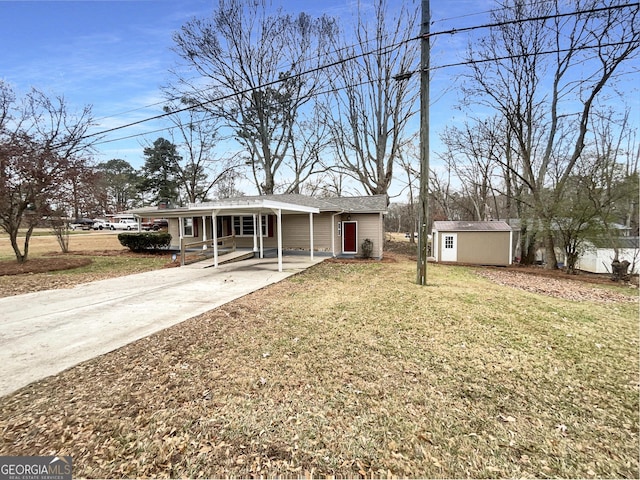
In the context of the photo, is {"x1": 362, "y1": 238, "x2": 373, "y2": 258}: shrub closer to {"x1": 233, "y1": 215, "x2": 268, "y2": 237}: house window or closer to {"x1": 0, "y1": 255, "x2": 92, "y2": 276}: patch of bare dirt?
{"x1": 233, "y1": 215, "x2": 268, "y2": 237}: house window

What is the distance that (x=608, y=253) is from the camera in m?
16.1

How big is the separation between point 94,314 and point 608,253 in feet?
76.0

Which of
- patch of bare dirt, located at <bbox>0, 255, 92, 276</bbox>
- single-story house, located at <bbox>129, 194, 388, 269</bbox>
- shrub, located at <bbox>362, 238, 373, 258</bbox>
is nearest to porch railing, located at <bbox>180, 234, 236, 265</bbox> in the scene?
single-story house, located at <bbox>129, 194, 388, 269</bbox>

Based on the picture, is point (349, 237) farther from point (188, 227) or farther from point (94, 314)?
point (94, 314)

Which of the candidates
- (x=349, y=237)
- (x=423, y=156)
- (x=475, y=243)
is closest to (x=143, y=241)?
(x=349, y=237)

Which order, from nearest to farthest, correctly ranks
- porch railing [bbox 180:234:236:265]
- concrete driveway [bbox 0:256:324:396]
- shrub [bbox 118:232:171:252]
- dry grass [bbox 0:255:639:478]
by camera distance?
1. dry grass [bbox 0:255:639:478]
2. concrete driveway [bbox 0:256:324:396]
3. porch railing [bbox 180:234:236:265]
4. shrub [bbox 118:232:171:252]

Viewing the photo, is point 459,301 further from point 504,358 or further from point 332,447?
point 332,447

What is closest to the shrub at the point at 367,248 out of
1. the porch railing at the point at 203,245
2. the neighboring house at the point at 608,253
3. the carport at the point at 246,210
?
the carport at the point at 246,210

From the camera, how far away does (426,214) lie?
8.02 meters

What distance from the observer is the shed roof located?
56.7 feet

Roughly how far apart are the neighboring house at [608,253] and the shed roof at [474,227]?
3.99 m

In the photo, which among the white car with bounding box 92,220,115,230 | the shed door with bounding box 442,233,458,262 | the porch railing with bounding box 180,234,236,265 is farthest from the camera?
the white car with bounding box 92,220,115,230

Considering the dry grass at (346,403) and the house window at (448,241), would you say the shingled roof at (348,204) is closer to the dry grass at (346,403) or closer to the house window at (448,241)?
the house window at (448,241)

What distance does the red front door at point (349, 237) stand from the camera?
15.8 metres
